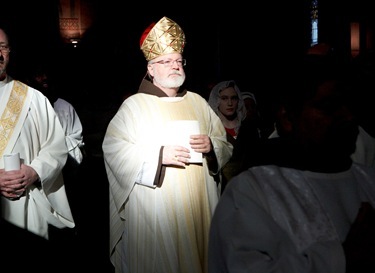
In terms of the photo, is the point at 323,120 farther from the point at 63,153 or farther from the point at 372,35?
the point at 372,35

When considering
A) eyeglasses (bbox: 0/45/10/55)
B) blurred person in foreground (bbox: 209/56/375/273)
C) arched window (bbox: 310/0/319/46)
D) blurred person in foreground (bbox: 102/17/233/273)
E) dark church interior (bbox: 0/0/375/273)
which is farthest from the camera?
arched window (bbox: 310/0/319/46)

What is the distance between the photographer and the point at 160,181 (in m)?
4.65

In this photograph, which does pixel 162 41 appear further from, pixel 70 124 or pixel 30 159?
pixel 70 124

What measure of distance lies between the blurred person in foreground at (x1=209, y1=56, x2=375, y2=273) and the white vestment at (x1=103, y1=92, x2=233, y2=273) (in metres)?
2.38

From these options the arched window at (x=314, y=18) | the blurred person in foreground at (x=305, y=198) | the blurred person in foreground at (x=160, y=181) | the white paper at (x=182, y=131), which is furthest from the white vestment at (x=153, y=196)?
the arched window at (x=314, y=18)

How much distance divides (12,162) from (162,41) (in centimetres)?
150

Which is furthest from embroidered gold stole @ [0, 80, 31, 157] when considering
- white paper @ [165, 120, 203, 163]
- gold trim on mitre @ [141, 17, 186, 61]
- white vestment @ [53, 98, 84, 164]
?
white vestment @ [53, 98, 84, 164]

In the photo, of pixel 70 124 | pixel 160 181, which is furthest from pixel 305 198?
pixel 70 124

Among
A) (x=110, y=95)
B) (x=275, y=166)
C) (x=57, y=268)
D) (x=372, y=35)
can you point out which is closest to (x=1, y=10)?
(x=110, y=95)

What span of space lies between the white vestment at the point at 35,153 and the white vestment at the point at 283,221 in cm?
290

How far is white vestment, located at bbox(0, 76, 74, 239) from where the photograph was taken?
4789 mm

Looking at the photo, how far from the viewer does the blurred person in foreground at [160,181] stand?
4.62m

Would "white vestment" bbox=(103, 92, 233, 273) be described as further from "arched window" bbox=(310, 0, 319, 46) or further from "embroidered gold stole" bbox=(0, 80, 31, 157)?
"arched window" bbox=(310, 0, 319, 46)

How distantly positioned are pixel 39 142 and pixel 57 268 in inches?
53.7
